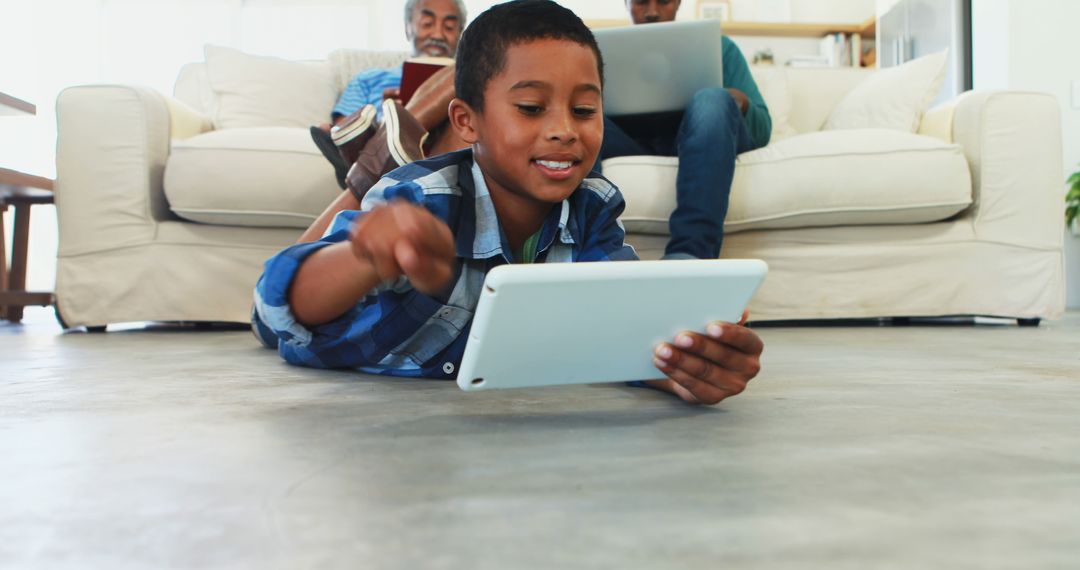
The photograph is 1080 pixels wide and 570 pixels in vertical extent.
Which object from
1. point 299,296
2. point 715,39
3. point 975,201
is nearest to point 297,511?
point 299,296

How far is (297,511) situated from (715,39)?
4.95 feet

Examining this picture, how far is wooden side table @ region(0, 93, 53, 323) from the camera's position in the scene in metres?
2.26

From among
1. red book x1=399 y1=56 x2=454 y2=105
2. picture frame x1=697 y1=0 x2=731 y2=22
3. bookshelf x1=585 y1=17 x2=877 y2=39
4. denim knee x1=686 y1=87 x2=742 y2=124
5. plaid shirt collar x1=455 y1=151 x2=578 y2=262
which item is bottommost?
plaid shirt collar x1=455 y1=151 x2=578 y2=262

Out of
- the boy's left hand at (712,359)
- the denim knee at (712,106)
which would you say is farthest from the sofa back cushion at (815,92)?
the boy's left hand at (712,359)

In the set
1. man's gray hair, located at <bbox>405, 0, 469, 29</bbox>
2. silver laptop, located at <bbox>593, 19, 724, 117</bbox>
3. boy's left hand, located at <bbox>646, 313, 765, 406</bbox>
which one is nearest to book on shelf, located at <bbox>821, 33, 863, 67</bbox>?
man's gray hair, located at <bbox>405, 0, 469, 29</bbox>

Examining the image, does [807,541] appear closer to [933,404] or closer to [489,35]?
[933,404]

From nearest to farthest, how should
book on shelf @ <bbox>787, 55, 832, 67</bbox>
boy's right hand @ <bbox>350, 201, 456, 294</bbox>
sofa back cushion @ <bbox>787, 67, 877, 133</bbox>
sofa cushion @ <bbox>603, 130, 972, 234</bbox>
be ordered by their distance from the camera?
1. boy's right hand @ <bbox>350, 201, 456, 294</bbox>
2. sofa cushion @ <bbox>603, 130, 972, 234</bbox>
3. sofa back cushion @ <bbox>787, 67, 877, 133</bbox>
4. book on shelf @ <bbox>787, 55, 832, 67</bbox>

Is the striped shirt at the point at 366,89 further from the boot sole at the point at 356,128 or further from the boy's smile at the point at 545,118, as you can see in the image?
the boy's smile at the point at 545,118

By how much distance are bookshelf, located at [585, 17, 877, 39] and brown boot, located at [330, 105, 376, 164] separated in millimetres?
3597

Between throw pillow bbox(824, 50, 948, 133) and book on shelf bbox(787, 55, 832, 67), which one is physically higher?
book on shelf bbox(787, 55, 832, 67)

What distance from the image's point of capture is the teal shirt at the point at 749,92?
197cm

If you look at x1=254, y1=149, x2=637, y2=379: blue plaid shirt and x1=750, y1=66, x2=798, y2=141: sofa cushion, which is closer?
x1=254, y1=149, x2=637, y2=379: blue plaid shirt

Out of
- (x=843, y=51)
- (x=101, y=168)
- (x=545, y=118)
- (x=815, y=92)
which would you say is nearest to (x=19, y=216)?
(x=101, y=168)

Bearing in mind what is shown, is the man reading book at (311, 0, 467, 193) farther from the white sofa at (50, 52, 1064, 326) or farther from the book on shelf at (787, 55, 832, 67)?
the book on shelf at (787, 55, 832, 67)
